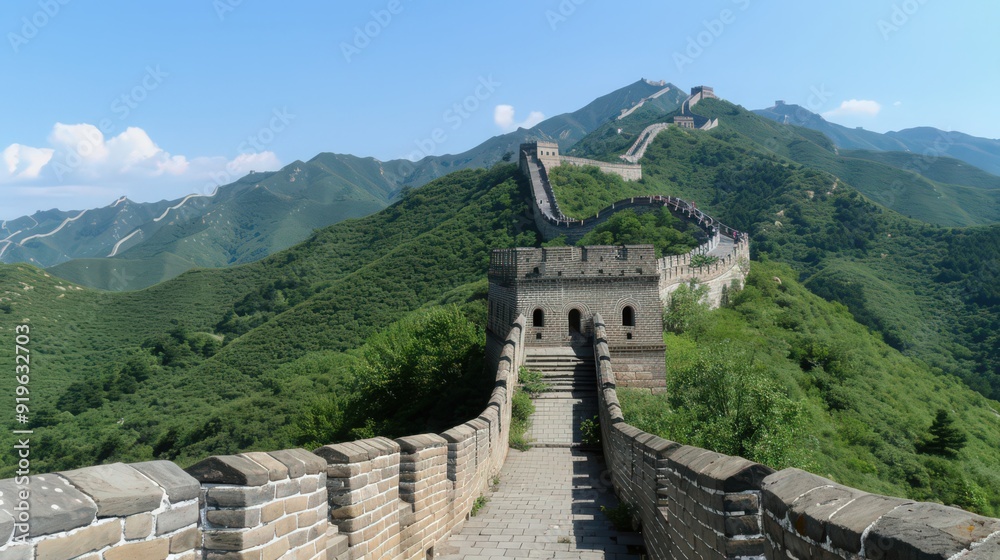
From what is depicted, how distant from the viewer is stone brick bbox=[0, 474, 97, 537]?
226cm

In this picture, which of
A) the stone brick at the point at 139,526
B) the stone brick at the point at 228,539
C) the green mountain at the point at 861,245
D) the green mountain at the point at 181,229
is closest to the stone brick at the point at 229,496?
the stone brick at the point at 228,539

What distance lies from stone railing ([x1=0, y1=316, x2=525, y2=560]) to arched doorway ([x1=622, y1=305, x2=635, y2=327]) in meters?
11.2

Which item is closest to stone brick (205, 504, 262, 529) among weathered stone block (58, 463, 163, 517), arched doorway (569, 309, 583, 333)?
weathered stone block (58, 463, 163, 517)

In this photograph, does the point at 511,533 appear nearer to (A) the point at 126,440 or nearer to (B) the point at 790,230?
(A) the point at 126,440

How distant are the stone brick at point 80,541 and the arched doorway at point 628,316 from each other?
15.9 metres

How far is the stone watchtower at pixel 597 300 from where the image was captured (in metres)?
17.8

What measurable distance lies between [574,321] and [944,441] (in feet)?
45.0

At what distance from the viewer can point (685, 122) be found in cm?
10612

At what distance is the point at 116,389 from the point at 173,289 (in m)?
27.2

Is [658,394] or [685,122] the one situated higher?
[685,122]

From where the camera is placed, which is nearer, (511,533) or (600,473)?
(511,533)

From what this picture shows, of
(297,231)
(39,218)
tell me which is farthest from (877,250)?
(39,218)

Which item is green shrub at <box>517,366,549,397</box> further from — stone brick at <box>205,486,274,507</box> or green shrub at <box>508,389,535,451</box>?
stone brick at <box>205,486,274,507</box>

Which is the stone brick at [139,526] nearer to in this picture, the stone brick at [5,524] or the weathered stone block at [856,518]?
the stone brick at [5,524]
